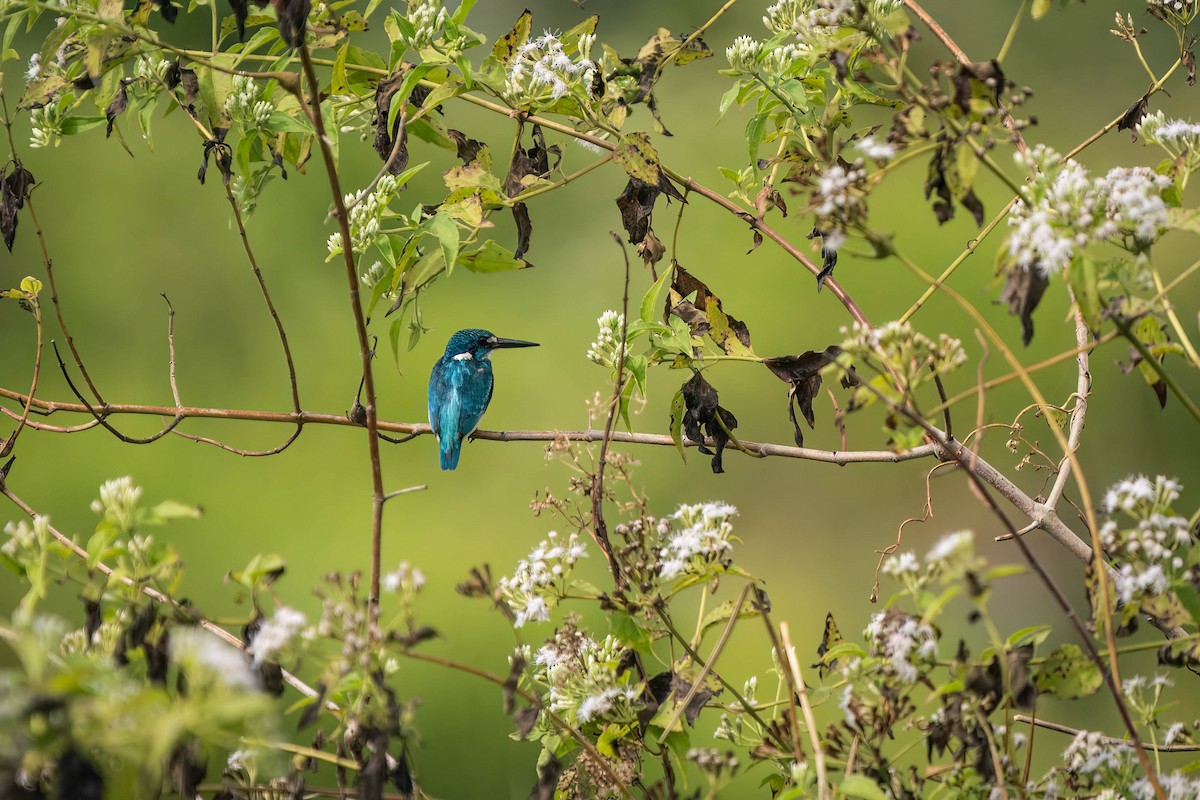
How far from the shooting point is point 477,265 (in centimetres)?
181

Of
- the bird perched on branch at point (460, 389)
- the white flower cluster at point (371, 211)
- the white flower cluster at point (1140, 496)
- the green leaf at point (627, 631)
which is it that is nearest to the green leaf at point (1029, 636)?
the white flower cluster at point (1140, 496)

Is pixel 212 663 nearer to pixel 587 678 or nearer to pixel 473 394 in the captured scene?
pixel 587 678

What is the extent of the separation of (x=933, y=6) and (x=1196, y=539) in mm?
6596

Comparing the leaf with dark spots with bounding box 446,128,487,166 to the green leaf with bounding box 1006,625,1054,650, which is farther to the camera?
the leaf with dark spots with bounding box 446,128,487,166

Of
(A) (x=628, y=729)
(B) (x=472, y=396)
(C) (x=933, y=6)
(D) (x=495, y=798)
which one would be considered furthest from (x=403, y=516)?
(A) (x=628, y=729)

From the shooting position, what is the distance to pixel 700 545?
1.30m

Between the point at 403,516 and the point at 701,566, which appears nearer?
the point at 701,566

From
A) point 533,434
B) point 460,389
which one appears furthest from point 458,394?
point 533,434

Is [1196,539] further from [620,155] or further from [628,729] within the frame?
[620,155]

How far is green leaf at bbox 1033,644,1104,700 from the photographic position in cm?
108

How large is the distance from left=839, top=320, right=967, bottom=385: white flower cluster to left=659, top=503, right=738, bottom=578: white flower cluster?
29 centimetres

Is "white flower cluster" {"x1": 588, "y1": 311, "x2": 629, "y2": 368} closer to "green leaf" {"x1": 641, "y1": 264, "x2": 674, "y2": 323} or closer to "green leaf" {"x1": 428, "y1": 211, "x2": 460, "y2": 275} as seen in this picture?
"green leaf" {"x1": 641, "y1": 264, "x2": 674, "y2": 323}

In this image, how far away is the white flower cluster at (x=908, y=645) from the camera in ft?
3.48

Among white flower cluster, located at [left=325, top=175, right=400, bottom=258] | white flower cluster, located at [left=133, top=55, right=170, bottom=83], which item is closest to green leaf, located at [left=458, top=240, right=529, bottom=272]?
white flower cluster, located at [left=325, top=175, right=400, bottom=258]
